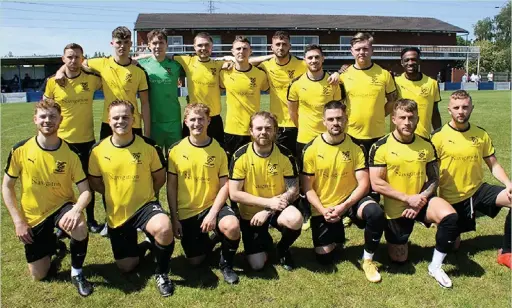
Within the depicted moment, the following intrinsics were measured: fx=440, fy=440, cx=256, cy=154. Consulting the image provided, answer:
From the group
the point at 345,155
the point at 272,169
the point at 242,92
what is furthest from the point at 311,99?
the point at 272,169

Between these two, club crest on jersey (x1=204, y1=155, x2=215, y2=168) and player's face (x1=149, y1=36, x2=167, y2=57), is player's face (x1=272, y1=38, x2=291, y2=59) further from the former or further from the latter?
club crest on jersey (x1=204, y1=155, x2=215, y2=168)

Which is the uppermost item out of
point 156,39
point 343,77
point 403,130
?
point 156,39

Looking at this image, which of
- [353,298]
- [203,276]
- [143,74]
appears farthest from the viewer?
[143,74]

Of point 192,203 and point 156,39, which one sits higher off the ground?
point 156,39

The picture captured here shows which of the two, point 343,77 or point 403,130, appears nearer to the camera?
point 403,130

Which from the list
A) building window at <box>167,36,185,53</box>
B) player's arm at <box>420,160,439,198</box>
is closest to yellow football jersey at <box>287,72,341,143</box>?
player's arm at <box>420,160,439,198</box>

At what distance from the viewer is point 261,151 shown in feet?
14.5

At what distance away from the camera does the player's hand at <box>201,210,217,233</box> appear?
13.5 feet

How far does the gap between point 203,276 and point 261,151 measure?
136cm

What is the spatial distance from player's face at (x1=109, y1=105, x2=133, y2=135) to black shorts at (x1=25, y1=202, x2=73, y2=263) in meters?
0.87

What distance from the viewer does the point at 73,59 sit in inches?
200

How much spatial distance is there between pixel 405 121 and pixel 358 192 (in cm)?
83

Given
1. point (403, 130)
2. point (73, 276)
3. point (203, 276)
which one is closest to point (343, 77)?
point (403, 130)

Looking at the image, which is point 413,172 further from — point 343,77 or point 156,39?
point 156,39
